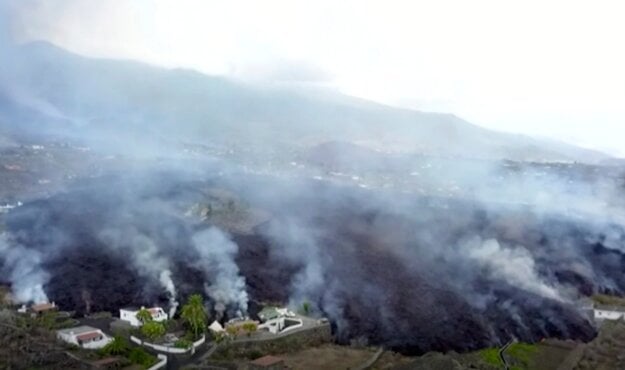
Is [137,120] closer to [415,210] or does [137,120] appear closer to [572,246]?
[415,210]

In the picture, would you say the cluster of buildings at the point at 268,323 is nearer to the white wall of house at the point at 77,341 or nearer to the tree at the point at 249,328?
the tree at the point at 249,328

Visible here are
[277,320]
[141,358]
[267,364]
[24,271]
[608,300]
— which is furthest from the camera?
[608,300]

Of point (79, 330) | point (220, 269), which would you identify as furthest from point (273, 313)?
point (79, 330)

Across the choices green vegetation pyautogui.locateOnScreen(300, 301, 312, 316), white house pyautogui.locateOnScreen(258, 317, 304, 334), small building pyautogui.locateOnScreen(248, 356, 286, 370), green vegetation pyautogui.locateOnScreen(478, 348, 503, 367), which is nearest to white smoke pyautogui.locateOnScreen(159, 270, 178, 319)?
white house pyautogui.locateOnScreen(258, 317, 304, 334)

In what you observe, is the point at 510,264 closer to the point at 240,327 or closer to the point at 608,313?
the point at 608,313

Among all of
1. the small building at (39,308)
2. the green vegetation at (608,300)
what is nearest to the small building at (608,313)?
the green vegetation at (608,300)
